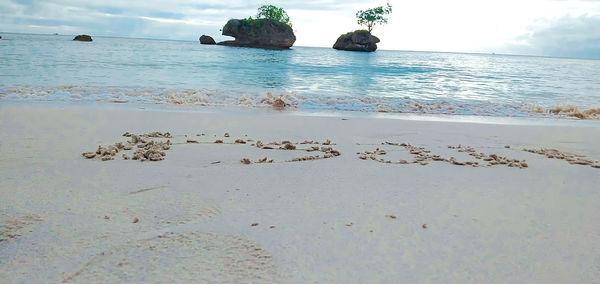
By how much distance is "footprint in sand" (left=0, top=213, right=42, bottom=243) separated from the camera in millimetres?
1546

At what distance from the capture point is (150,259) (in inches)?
55.3

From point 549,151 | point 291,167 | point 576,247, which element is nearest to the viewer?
point 576,247

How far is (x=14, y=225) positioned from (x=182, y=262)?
0.76 m

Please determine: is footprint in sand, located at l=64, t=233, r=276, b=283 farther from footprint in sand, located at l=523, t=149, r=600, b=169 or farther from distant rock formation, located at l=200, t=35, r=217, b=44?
distant rock formation, located at l=200, t=35, r=217, b=44

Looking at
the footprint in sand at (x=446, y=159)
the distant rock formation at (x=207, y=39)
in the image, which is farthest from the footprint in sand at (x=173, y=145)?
the distant rock formation at (x=207, y=39)

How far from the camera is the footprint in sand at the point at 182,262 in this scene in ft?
4.26

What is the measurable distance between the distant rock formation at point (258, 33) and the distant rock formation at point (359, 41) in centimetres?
706

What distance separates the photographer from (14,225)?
64.2 inches

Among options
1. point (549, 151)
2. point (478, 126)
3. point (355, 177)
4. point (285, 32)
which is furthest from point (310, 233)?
point (285, 32)

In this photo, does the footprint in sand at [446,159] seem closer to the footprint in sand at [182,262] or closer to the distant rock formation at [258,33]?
the footprint in sand at [182,262]

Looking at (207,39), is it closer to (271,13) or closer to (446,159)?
(271,13)

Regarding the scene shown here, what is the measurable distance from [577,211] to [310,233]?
136 cm

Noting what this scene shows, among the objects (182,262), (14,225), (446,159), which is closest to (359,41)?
(446,159)

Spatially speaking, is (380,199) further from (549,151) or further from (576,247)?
(549,151)
